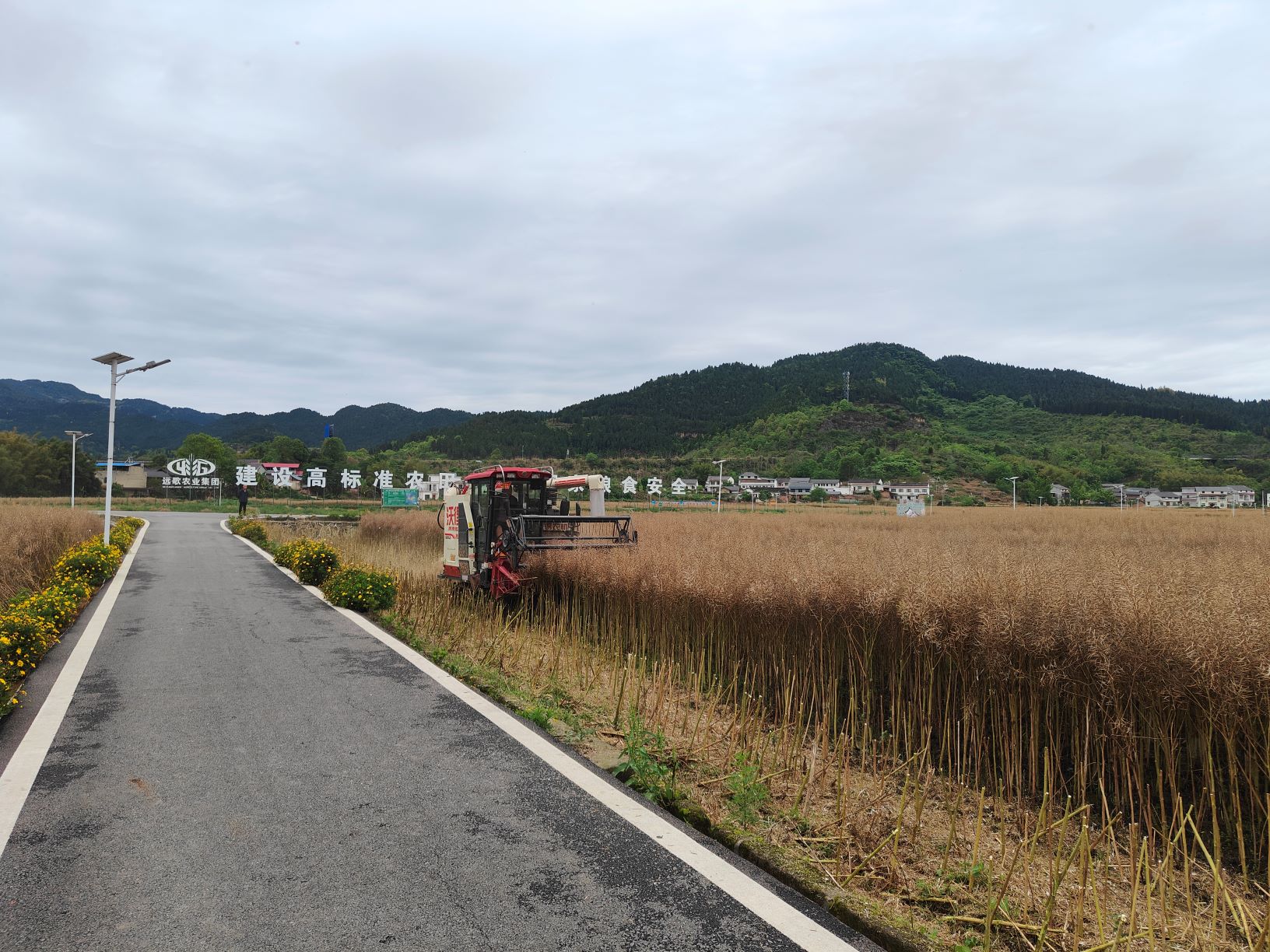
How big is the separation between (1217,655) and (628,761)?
11.0 feet

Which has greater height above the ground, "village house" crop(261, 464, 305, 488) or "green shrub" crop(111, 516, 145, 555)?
"village house" crop(261, 464, 305, 488)

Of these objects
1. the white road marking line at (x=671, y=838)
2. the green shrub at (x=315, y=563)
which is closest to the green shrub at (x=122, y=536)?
the green shrub at (x=315, y=563)

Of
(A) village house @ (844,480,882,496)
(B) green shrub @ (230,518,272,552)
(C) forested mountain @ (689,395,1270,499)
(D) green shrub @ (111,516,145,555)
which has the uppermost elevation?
(C) forested mountain @ (689,395,1270,499)

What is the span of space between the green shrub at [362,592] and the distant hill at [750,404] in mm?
106173

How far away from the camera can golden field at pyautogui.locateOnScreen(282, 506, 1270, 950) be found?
3422mm

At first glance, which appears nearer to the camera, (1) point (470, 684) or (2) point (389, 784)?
(2) point (389, 784)

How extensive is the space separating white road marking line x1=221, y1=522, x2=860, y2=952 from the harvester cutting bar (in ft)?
14.1

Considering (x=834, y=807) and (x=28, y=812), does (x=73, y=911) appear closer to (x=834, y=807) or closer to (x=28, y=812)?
(x=28, y=812)

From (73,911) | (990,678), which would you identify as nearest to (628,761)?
(990,678)

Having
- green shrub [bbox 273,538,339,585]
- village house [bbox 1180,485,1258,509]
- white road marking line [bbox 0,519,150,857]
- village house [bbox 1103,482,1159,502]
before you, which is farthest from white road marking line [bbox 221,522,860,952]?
village house [bbox 1103,482,1159,502]

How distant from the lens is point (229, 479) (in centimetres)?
10800

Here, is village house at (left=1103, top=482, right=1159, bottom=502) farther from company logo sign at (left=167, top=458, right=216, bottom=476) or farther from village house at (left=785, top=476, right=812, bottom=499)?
company logo sign at (left=167, top=458, right=216, bottom=476)

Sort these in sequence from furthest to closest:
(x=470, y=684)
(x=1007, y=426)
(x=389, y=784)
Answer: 1. (x=1007, y=426)
2. (x=470, y=684)
3. (x=389, y=784)

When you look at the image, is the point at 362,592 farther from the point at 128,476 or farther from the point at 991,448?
the point at 991,448
